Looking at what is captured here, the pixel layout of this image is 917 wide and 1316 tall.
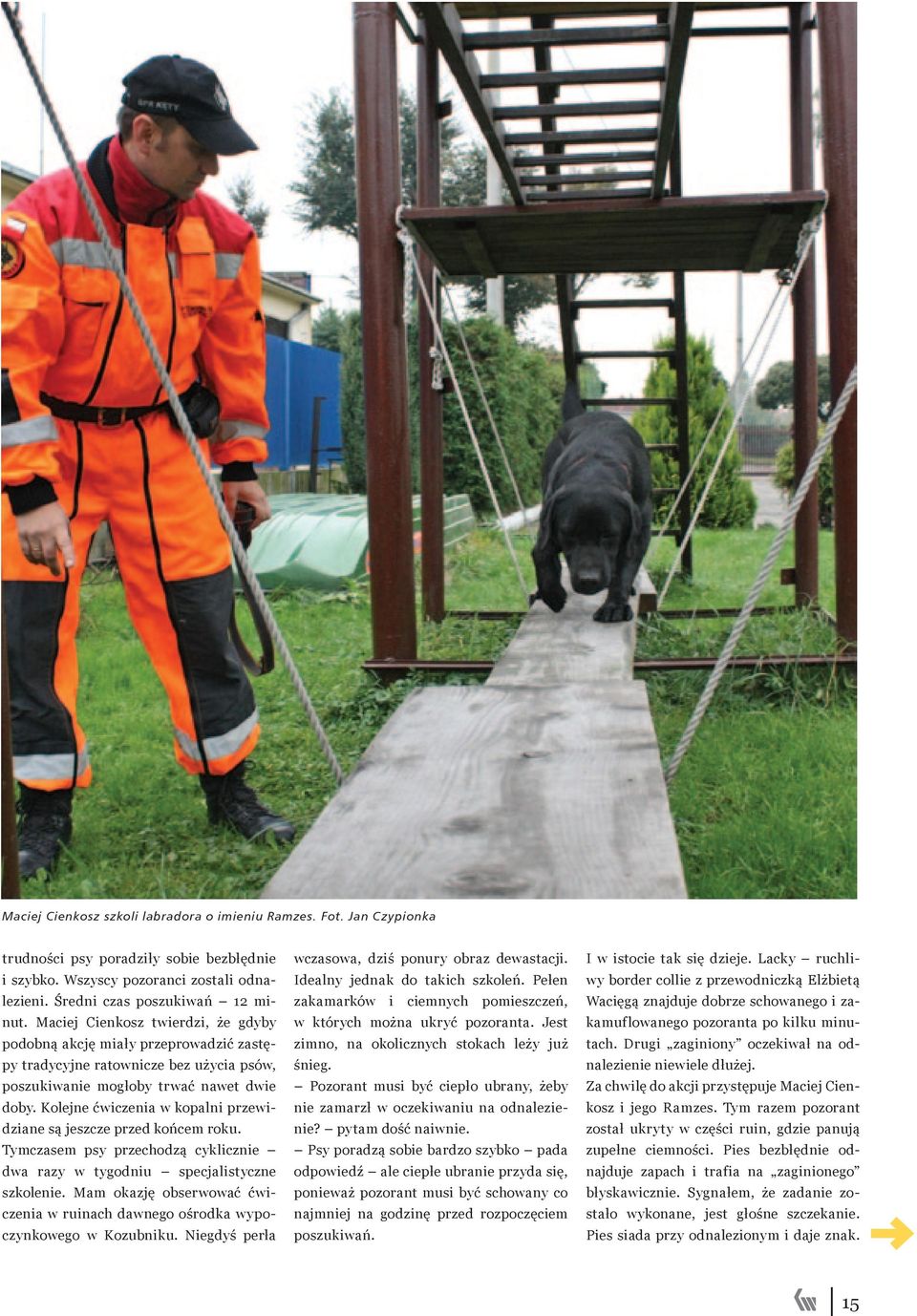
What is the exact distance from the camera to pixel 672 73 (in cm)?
361

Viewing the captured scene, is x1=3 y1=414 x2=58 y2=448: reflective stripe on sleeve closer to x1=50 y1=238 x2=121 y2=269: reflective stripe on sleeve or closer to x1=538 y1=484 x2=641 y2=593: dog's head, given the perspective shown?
x1=50 y1=238 x2=121 y2=269: reflective stripe on sleeve

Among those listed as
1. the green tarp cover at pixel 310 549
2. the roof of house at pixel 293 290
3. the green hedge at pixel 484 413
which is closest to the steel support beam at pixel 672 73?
the green tarp cover at pixel 310 549

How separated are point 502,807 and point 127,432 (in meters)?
1.58

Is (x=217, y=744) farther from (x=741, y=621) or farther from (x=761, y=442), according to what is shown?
(x=761, y=442)

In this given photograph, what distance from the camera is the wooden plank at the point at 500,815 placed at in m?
1.69

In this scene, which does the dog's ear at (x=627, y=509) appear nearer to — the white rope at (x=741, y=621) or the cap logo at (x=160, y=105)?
the white rope at (x=741, y=621)

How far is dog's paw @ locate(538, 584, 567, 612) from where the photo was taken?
15.3 feet

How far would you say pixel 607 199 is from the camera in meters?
4.45

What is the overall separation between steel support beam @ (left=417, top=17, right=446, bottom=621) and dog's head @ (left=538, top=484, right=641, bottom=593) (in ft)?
3.80
